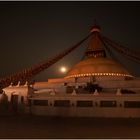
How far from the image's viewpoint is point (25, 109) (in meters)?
19.0

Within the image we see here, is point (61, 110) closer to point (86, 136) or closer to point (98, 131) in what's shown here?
point (98, 131)

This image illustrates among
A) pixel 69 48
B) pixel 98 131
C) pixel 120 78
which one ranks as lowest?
pixel 98 131

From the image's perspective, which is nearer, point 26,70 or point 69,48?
point 26,70

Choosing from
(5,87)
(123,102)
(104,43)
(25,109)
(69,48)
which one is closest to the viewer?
(123,102)

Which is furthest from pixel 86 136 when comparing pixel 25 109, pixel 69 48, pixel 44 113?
pixel 69 48

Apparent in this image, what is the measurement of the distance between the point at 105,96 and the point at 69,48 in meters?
16.0

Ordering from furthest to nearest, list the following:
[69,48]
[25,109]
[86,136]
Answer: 1. [69,48]
2. [25,109]
3. [86,136]

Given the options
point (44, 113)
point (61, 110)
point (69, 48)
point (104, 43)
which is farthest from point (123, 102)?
point (104, 43)

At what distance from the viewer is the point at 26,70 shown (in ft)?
83.0

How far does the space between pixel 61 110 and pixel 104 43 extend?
19.7 m

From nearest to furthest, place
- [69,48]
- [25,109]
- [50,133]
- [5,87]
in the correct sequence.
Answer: [50,133] → [25,109] → [5,87] → [69,48]

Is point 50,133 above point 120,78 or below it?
below

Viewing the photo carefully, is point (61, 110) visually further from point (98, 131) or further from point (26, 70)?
point (26, 70)

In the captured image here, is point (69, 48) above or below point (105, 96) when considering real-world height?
above
